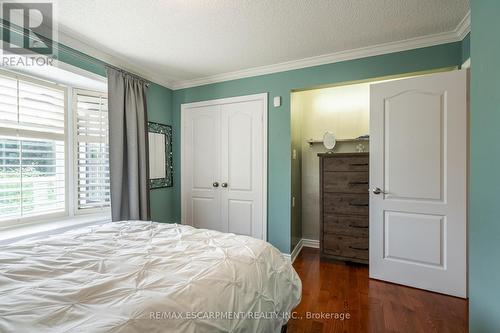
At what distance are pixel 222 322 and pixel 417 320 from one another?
67.7 inches

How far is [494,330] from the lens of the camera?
3.17 feet

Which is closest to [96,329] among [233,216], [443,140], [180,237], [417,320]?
[180,237]

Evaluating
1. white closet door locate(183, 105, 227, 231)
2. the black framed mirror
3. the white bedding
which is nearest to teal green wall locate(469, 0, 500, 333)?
the white bedding

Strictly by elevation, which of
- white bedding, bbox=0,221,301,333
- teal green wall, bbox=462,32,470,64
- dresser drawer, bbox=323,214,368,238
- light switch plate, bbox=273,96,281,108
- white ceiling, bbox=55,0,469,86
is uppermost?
white ceiling, bbox=55,0,469,86

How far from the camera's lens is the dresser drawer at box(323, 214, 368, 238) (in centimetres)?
265

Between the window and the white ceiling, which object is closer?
the white ceiling

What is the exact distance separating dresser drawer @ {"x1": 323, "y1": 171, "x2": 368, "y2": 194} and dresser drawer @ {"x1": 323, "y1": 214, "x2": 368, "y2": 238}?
320 millimetres

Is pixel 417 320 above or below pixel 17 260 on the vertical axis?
below

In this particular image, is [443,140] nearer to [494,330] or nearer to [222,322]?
[494,330]

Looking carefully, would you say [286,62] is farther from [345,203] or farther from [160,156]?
[160,156]

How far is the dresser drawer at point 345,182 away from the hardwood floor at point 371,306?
92 cm

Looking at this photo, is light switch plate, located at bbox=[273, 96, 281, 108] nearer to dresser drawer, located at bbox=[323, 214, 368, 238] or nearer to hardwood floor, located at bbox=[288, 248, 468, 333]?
dresser drawer, located at bbox=[323, 214, 368, 238]

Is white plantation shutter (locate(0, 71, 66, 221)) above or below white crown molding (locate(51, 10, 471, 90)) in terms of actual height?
below

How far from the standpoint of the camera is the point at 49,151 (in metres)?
2.34
